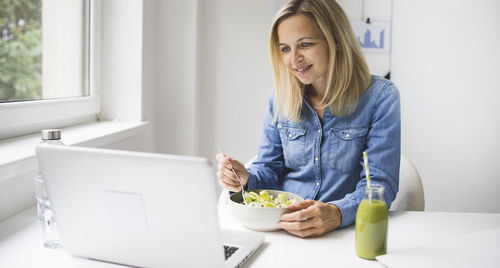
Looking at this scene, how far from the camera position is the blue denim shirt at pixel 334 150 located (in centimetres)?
135

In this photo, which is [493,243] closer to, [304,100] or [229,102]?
[304,100]

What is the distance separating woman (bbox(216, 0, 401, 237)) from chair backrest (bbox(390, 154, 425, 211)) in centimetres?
14

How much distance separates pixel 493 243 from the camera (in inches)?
40.4

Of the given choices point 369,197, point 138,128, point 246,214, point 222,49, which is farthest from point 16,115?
point 222,49

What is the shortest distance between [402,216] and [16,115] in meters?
1.20

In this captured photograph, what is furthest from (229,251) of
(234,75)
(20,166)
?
(234,75)

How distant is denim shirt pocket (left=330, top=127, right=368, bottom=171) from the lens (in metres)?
1.45

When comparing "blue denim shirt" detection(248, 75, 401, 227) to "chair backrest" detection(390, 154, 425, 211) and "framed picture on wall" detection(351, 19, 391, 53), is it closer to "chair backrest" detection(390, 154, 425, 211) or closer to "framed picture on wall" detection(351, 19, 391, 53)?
"chair backrest" detection(390, 154, 425, 211)

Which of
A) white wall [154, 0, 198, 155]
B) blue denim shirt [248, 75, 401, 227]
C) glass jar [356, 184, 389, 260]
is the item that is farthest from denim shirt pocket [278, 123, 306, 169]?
white wall [154, 0, 198, 155]

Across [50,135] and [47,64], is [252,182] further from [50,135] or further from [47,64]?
[47,64]

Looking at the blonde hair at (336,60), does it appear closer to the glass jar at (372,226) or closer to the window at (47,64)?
the glass jar at (372,226)

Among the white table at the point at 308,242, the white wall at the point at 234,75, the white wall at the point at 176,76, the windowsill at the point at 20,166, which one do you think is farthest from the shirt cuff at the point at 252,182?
the white wall at the point at 234,75

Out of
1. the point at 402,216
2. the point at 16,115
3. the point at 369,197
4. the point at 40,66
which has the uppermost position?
the point at 40,66

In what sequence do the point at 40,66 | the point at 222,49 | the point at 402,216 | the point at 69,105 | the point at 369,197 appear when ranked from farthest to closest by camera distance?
the point at 222,49 < the point at 69,105 < the point at 40,66 < the point at 402,216 < the point at 369,197
